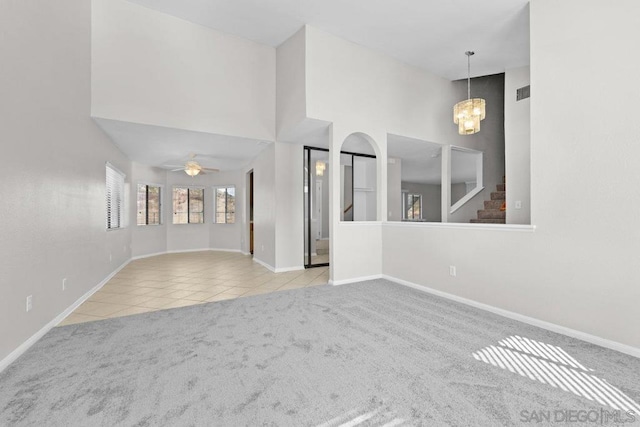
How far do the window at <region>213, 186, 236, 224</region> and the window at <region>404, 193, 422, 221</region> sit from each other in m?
8.30

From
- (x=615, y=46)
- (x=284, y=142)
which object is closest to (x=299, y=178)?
(x=284, y=142)

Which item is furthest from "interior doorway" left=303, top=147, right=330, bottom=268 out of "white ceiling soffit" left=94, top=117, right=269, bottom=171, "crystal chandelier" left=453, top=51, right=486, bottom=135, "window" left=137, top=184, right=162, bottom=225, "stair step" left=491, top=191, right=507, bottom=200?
"window" left=137, top=184, right=162, bottom=225

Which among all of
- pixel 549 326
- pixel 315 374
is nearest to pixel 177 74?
pixel 315 374

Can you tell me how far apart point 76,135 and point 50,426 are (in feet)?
10.8

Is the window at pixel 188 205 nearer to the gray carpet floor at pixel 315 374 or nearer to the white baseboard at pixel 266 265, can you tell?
the white baseboard at pixel 266 265

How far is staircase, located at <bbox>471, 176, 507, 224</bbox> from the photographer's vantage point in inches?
211

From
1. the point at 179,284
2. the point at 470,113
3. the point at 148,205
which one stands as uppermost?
the point at 470,113

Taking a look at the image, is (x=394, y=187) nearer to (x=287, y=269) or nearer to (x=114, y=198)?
(x=287, y=269)

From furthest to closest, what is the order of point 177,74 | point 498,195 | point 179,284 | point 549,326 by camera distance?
1. point 498,195
2. point 179,284
3. point 177,74
4. point 549,326

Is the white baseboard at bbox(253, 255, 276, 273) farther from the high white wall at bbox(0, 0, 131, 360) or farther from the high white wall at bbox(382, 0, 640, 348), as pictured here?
the high white wall at bbox(382, 0, 640, 348)

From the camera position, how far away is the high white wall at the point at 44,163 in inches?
83.2

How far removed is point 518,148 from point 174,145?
6.39 metres

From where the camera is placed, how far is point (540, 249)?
2715 mm

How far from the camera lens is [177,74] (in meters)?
4.31
